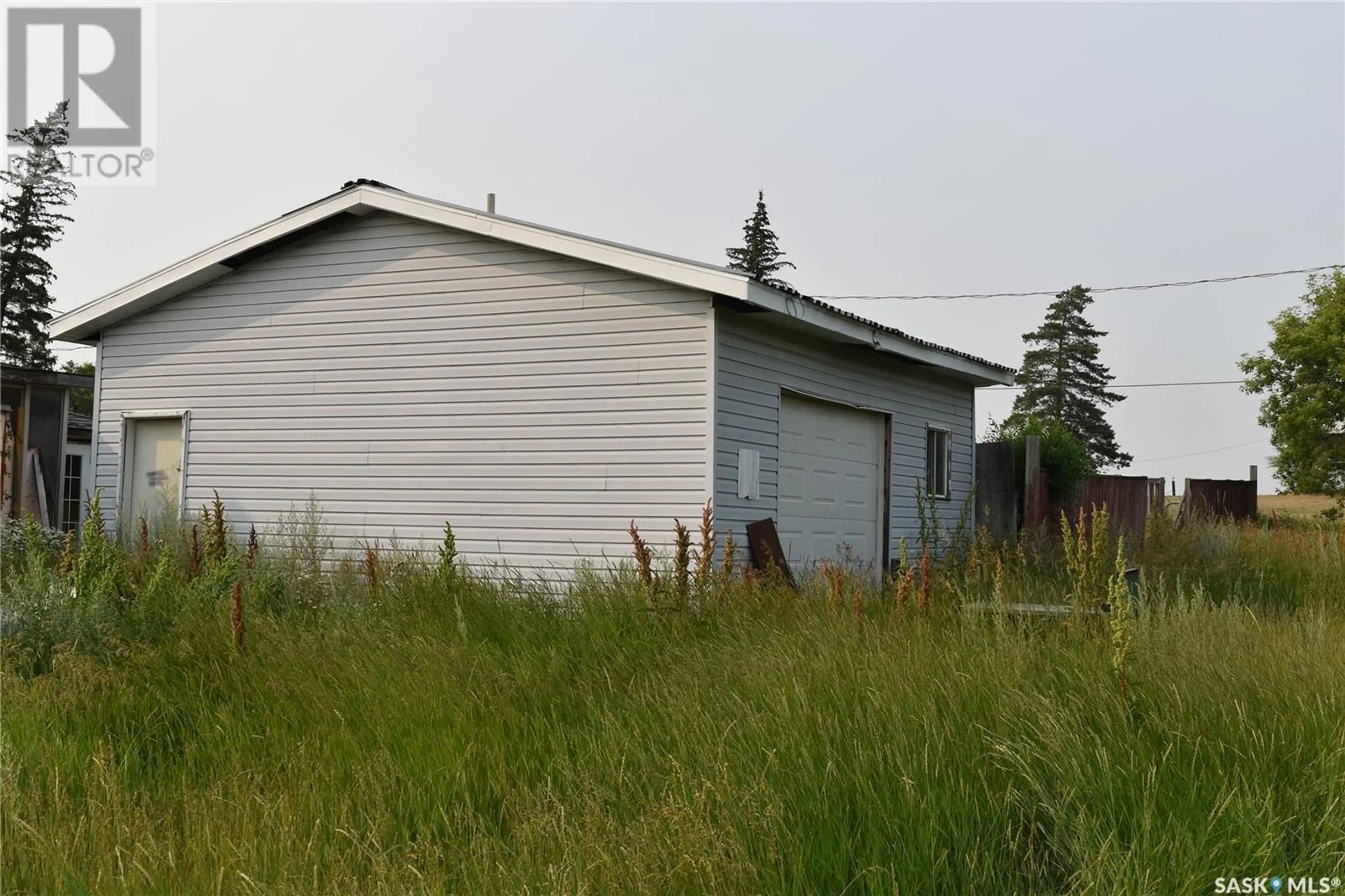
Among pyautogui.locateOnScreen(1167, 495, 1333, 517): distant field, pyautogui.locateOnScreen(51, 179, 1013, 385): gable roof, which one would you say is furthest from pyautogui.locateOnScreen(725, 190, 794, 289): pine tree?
pyautogui.locateOnScreen(51, 179, 1013, 385): gable roof

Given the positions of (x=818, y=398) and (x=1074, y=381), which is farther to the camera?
(x=1074, y=381)

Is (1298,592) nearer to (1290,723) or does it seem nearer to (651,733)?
(1290,723)

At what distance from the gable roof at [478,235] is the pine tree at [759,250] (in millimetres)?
28578

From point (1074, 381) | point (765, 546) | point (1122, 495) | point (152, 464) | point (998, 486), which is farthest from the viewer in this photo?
point (1074, 381)

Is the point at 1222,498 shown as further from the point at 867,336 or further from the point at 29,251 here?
the point at 29,251

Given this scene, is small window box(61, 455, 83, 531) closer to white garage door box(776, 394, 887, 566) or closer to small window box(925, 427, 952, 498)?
white garage door box(776, 394, 887, 566)

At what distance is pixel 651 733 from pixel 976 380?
11.7 metres

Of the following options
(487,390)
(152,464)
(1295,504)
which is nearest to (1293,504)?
(1295,504)

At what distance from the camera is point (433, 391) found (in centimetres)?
1124

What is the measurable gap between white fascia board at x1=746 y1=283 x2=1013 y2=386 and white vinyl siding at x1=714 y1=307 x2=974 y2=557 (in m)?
0.34

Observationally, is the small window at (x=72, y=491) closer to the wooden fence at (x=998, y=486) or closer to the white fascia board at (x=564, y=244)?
the white fascia board at (x=564, y=244)

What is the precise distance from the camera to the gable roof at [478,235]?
32.1 feet

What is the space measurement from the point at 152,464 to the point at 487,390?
187 inches

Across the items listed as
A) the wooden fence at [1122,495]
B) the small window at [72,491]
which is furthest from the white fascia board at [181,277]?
the wooden fence at [1122,495]
